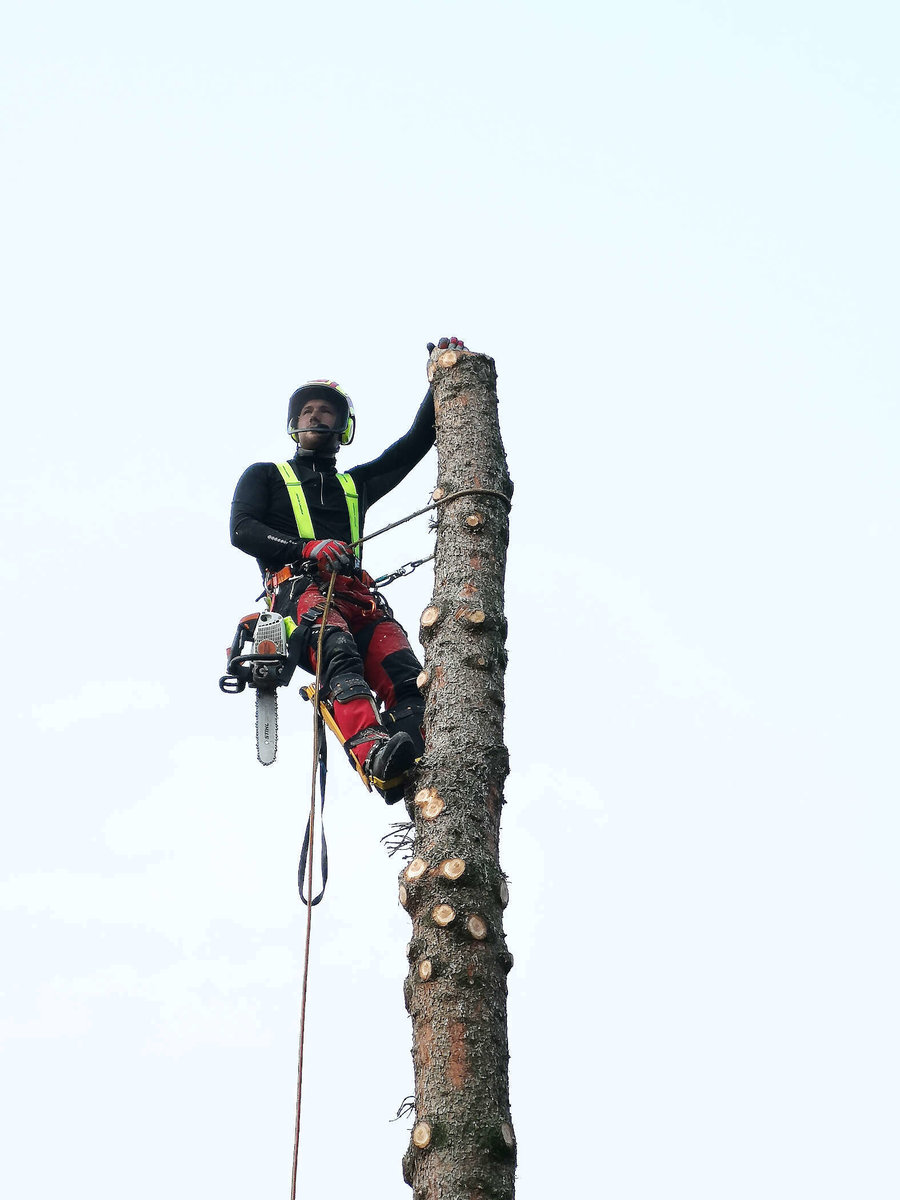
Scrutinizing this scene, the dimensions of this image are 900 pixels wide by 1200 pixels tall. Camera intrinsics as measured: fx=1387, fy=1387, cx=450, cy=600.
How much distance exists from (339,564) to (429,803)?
1.68 m

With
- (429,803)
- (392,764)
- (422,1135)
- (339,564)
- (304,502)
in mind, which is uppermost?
(304,502)

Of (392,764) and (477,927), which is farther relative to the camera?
(392,764)

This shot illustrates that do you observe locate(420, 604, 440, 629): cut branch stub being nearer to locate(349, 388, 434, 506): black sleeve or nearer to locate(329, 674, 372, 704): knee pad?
locate(329, 674, 372, 704): knee pad

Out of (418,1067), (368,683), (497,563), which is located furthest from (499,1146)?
(368,683)

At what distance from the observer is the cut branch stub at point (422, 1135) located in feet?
12.1

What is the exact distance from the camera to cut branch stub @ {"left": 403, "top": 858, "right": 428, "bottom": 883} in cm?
419

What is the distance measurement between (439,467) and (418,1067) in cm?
229

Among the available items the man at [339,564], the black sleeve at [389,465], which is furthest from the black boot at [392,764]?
the black sleeve at [389,465]

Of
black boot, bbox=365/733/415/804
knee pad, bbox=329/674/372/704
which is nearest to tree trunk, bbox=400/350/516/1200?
black boot, bbox=365/733/415/804

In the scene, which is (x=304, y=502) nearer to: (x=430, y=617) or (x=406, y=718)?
(x=406, y=718)

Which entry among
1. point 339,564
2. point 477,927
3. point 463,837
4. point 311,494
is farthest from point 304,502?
point 477,927

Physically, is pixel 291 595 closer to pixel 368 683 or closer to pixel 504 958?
pixel 368 683

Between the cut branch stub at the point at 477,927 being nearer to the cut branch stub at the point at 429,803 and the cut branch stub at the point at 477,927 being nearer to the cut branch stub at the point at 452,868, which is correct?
the cut branch stub at the point at 452,868

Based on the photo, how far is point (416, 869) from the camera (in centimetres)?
421
